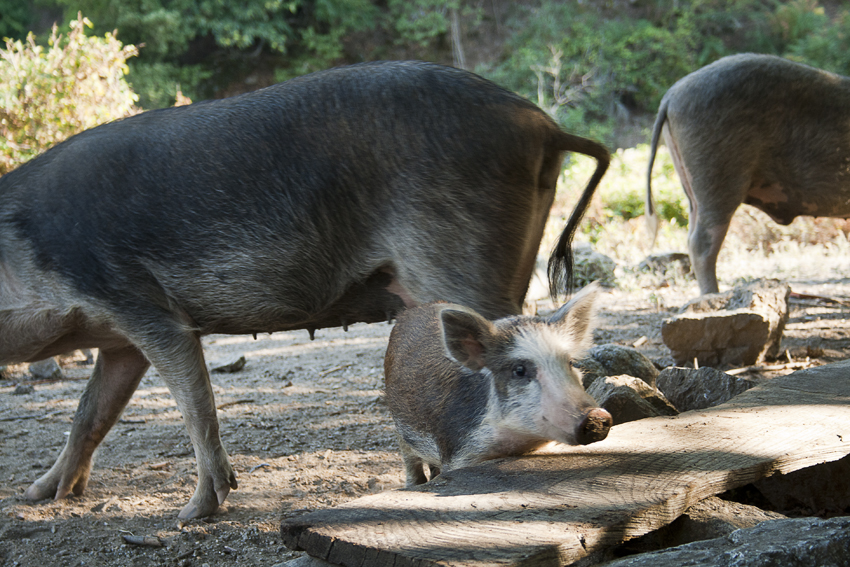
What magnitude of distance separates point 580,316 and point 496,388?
0.44 metres

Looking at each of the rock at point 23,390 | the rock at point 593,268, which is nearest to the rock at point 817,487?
the rock at point 23,390

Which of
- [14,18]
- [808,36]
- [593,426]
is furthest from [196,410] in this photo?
[14,18]

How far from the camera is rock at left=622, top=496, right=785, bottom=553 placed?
208 cm

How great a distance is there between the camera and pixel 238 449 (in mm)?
4020

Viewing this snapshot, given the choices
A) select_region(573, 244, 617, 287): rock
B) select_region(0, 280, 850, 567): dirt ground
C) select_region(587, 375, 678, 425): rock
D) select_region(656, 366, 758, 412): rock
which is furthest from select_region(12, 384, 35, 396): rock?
select_region(573, 244, 617, 287): rock

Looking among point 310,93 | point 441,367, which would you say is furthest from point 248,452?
point 310,93

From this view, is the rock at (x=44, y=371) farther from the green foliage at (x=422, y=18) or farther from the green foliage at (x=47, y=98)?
the green foliage at (x=422, y=18)

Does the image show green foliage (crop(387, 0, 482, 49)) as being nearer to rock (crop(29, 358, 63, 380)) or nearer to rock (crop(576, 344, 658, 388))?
rock (crop(29, 358, 63, 380))

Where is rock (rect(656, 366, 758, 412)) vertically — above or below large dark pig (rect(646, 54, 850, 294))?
below

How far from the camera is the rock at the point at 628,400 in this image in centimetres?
300

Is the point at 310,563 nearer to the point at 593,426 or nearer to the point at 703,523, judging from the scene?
the point at 593,426

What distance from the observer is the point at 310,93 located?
10.9 feet

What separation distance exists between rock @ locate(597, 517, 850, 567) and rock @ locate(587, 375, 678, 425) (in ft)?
4.06

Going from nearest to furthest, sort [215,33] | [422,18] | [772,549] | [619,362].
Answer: [772,549]
[619,362]
[215,33]
[422,18]
